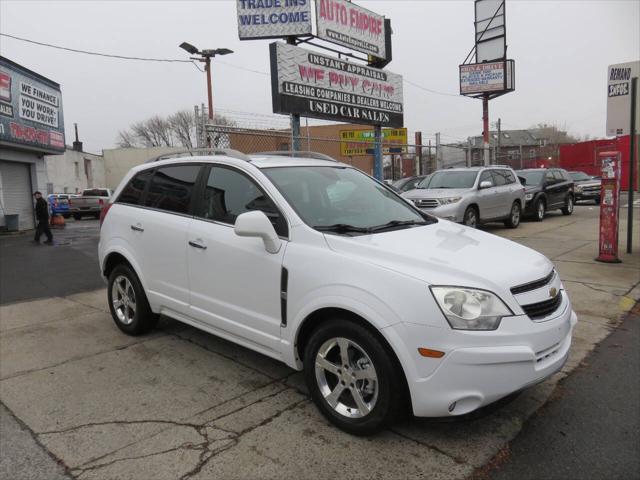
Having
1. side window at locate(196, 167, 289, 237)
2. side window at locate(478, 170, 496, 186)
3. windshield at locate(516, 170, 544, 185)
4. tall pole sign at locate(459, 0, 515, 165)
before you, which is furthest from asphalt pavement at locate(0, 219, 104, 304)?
tall pole sign at locate(459, 0, 515, 165)

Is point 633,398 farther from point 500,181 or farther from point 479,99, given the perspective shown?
point 479,99

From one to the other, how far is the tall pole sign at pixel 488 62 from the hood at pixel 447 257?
1980 cm

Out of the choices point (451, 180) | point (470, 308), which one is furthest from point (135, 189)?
point (451, 180)

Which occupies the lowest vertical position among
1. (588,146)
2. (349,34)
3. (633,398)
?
(633,398)

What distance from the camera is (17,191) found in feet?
61.3

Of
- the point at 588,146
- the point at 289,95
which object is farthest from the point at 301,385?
the point at 588,146

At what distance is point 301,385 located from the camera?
12.3ft

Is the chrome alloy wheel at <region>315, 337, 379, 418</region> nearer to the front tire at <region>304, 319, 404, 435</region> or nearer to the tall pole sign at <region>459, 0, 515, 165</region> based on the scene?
the front tire at <region>304, 319, 404, 435</region>

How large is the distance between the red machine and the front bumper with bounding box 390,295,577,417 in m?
6.39

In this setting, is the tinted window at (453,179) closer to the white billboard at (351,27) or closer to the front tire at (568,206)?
the white billboard at (351,27)

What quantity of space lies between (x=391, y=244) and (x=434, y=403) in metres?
0.99

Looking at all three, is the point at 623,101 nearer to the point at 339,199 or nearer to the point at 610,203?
the point at 610,203

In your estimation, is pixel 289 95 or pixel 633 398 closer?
pixel 633 398

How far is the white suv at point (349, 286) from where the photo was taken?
2.67 meters
